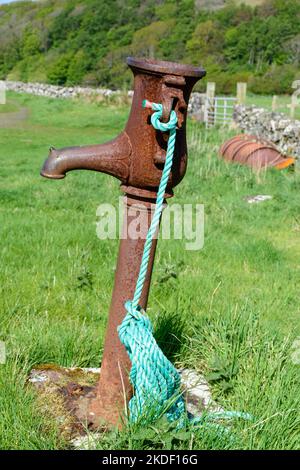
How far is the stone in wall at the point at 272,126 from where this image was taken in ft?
35.0

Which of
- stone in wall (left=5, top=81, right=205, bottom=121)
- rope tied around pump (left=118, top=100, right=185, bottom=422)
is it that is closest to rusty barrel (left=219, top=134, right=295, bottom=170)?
rope tied around pump (left=118, top=100, right=185, bottom=422)

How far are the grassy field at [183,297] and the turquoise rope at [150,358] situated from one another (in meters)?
0.07

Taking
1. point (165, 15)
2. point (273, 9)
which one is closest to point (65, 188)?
point (273, 9)

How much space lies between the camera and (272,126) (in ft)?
40.1

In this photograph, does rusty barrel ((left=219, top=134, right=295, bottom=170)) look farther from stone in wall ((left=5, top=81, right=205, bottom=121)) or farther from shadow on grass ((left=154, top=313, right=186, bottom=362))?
stone in wall ((left=5, top=81, right=205, bottom=121))

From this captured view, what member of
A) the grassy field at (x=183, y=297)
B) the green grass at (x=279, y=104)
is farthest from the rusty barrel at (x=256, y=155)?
the green grass at (x=279, y=104)

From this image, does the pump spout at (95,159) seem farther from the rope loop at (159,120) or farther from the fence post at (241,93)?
the fence post at (241,93)

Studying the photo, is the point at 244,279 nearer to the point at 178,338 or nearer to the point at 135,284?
the point at 178,338

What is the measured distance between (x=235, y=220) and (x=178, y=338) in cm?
368

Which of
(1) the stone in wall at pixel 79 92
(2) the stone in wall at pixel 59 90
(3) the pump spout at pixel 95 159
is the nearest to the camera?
(3) the pump spout at pixel 95 159

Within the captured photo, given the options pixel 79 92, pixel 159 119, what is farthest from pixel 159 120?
pixel 79 92

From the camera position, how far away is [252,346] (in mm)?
2479

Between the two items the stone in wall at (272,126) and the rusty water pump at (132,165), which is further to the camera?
the stone in wall at (272,126)

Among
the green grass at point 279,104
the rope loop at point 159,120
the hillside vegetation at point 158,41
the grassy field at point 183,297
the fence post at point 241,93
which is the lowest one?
the grassy field at point 183,297
